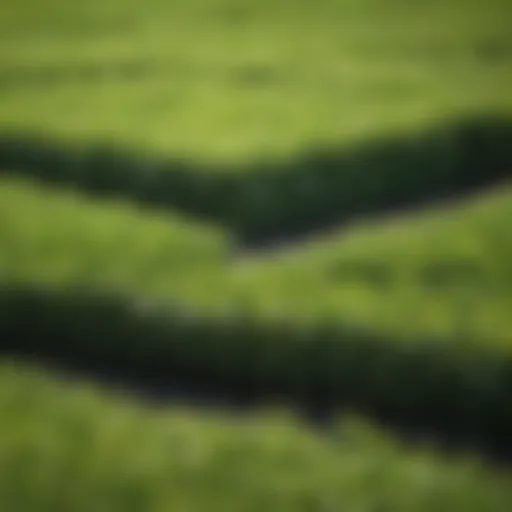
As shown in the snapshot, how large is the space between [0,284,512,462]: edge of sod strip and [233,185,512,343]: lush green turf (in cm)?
4

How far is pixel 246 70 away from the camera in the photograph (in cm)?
279

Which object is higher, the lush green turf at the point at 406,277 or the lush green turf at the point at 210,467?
the lush green turf at the point at 406,277

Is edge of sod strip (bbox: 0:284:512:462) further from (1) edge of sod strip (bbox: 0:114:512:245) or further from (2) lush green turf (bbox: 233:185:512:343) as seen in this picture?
(1) edge of sod strip (bbox: 0:114:512:245)

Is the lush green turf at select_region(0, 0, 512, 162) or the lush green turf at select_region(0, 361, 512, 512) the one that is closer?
the lush green turf at select_region(0, 361, 512, 512)

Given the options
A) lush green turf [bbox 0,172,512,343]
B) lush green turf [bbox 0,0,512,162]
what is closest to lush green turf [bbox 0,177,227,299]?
lush green turf [bbox 0,172,512,343]

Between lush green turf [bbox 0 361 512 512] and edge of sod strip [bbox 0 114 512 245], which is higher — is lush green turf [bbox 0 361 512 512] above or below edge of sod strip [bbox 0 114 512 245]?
below

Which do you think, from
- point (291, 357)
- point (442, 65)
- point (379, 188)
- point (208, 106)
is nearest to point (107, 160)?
point (208, 106)

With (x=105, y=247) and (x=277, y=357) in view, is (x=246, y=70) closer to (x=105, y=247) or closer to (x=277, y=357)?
(x=105, y=247)

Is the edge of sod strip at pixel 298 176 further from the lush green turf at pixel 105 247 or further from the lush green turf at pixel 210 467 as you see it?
the lush green turf at pixel 210 467

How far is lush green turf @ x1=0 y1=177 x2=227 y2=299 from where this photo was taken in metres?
1.92

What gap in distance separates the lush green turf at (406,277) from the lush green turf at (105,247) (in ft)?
0.27

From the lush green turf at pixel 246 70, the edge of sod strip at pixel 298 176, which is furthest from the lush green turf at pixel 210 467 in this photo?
the lush green turf at pixel 246 70

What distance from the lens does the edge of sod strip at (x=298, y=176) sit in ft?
7.32

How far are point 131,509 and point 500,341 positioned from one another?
0.59 meters
